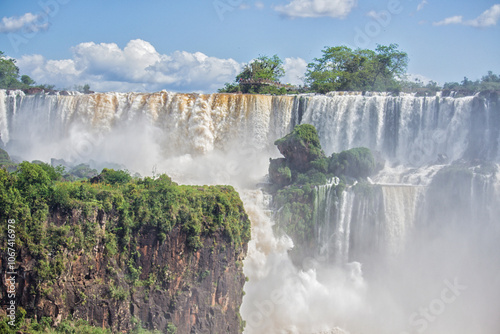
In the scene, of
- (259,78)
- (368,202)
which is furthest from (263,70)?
(368,202)

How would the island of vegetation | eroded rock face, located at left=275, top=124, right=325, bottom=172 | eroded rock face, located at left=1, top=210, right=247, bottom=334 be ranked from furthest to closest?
eroded rock face, located at left=275, top=124, right=325, bottom=172
the island of vegetation
eroded rock face, located at left=1, top=210, right=247, bottom=334

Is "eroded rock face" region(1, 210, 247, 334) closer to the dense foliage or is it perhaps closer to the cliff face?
the cliff face

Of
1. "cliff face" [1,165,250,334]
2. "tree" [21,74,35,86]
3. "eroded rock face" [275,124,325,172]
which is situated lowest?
"cliff face" [1,165,250,334]

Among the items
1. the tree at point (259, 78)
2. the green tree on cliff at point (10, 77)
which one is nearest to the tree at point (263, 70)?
the tree at point (259, 78)

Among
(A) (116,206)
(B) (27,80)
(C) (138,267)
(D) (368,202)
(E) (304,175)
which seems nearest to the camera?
(A) (116,206)

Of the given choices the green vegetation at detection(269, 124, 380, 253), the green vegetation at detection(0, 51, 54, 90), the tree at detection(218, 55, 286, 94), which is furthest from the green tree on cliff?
the green vegetation at detection(269, 124, 380, 253)

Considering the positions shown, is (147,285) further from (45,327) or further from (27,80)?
(27,80)
